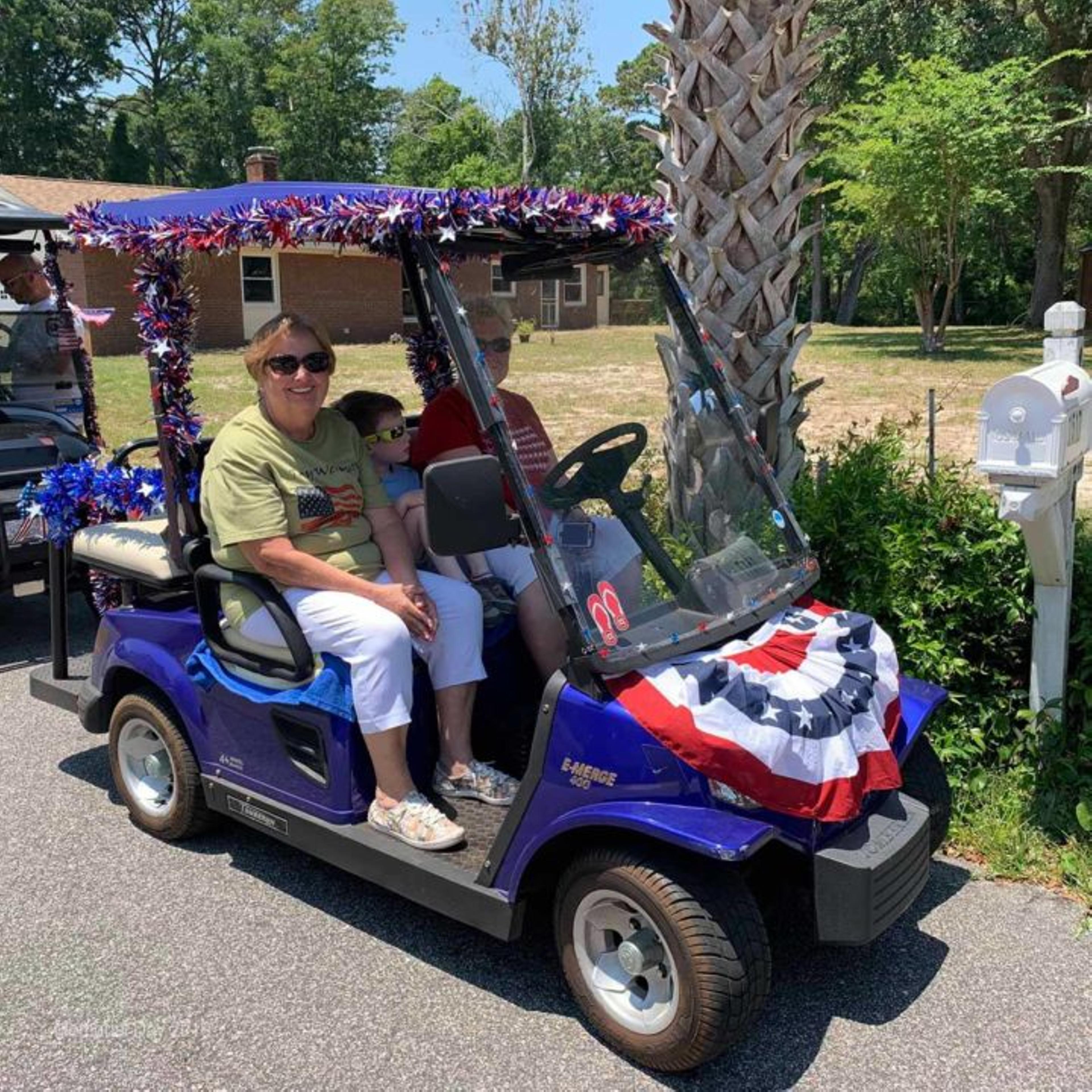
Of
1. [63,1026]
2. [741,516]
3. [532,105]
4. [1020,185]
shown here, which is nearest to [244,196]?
[741,516]

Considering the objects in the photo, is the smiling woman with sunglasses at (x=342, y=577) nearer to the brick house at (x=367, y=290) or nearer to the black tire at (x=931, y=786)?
the brick house at (x=367, y=290)

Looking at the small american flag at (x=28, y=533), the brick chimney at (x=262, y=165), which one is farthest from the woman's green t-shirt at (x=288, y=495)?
the brick chimney at (x=262, y=165)

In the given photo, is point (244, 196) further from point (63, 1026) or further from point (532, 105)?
point (532, 105)

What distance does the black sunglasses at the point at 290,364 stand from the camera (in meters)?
3.27

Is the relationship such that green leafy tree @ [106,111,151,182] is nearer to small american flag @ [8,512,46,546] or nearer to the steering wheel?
small american flag @ [8,512,46,546]

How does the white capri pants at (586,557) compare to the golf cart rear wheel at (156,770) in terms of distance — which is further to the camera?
the golf cart rear wheel at (156,770)

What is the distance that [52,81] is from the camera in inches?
1630

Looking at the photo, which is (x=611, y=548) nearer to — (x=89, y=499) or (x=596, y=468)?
(x=596, y=468)

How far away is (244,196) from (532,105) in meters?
36.3

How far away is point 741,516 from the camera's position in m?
3.24

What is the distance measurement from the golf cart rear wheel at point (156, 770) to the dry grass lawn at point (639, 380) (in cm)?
130

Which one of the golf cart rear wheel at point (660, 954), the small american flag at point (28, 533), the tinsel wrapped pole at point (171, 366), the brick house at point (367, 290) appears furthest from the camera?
the small american flag at point (28, 533)

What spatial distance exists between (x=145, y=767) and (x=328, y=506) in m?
Answer: 1.37

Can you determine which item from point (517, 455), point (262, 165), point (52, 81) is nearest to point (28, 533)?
point (517, 455)
